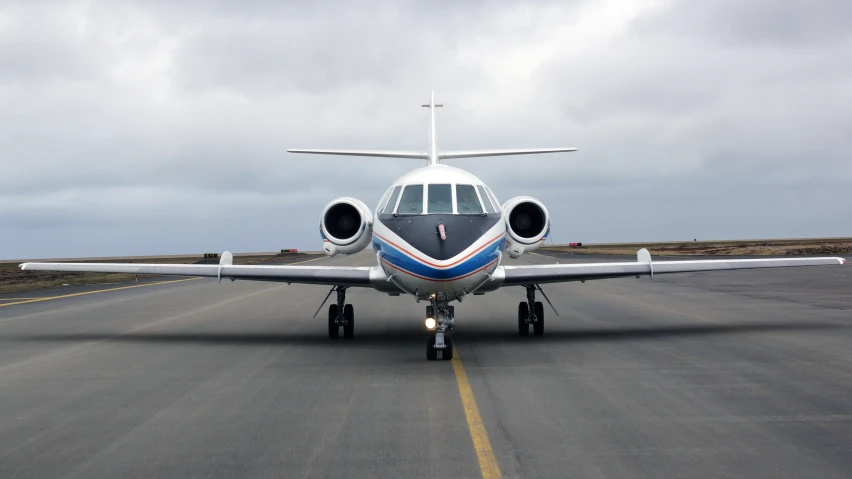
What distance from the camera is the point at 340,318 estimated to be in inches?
613

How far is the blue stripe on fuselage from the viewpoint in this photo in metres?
11.4

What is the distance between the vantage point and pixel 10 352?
45.4 feet

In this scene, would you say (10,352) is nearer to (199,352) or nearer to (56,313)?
(199,352)

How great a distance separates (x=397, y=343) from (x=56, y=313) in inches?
476

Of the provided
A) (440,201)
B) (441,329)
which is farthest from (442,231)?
(441,329)

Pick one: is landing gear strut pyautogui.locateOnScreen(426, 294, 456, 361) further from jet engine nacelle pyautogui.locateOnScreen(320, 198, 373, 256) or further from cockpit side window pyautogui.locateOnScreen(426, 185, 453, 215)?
jet engine nacelle pyautogui.locateOnScreen(320, 198, 373, 256)

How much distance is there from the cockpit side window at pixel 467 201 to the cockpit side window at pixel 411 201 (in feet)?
1.98

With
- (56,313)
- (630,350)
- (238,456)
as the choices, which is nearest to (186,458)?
(238,456)

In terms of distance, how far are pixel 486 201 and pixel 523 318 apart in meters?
3.42

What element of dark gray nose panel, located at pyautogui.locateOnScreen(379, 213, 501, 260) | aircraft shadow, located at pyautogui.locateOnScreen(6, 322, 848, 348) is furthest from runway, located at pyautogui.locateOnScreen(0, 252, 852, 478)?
dark gray nose panel, located at pyautogui.locateOnScreen(379, 213, 501, 260)

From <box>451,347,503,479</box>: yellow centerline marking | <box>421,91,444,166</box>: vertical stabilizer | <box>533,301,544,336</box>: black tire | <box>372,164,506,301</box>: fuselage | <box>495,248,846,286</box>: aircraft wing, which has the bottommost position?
<box>451,347,503,479</box>: yellow centerline marking

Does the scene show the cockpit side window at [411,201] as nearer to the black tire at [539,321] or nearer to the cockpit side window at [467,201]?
the cockpit side window at [467,201]

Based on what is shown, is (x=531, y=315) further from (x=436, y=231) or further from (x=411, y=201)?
(x=436, y=231)

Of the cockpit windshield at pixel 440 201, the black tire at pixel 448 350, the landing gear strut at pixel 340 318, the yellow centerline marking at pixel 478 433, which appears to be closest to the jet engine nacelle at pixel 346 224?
the landing gear strut at pixel 340 318
